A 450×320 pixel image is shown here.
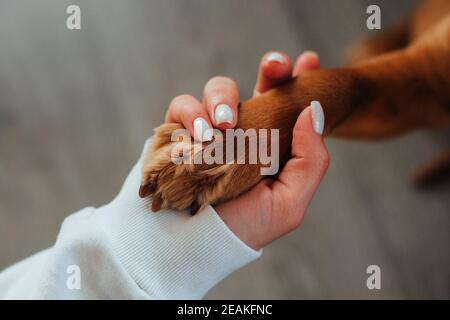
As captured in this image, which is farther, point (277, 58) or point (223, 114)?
point (277, 58)

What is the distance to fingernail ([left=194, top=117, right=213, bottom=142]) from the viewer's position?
691mm

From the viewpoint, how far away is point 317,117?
77cm

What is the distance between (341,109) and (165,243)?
1.18 ft

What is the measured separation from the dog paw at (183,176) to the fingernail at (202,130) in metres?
0.01

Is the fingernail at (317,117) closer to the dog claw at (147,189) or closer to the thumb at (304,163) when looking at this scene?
the thumb at (304,163)

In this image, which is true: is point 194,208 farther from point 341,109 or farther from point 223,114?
point 341,109

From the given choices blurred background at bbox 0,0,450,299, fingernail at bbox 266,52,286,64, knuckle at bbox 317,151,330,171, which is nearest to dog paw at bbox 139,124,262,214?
knuckle at bbox 317,151,330,171

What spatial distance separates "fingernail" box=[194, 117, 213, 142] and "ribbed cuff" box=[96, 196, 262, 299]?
11 centimetres

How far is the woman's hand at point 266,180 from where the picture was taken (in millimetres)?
750

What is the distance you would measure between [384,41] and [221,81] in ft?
2.44

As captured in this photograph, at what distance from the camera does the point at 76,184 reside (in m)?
1.28

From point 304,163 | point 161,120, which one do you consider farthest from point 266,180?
point 161,120

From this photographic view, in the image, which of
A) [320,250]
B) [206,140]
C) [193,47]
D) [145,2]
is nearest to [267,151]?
[206,140]

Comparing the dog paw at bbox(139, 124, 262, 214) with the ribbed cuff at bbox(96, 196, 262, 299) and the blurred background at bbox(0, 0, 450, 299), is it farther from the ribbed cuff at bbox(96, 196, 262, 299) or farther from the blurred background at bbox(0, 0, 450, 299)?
the blurred background at bbox(0, 0, 450, 299)
